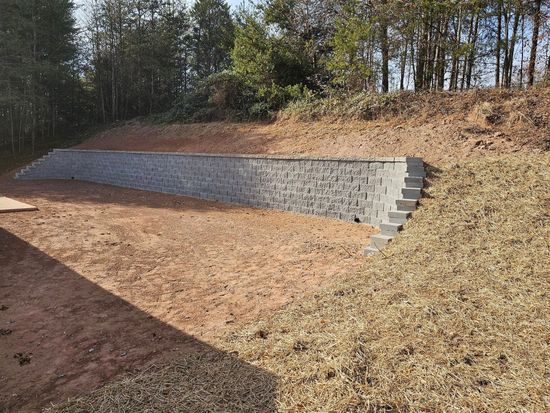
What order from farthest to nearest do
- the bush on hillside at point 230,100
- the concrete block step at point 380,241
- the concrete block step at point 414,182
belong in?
the bush on hillside at point 230,100, the concrete block step at point 414,182, the concrete block step at point 380,241

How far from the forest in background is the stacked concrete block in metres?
3.49

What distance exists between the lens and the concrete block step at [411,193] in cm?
567

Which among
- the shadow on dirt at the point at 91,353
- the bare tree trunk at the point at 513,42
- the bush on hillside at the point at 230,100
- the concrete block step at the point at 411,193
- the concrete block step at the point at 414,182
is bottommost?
the shadow on dirt at the point at 91,353

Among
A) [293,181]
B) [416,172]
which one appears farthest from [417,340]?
[293,181]

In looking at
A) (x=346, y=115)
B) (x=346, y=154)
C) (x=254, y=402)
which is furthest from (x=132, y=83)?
(x=254, y=402)

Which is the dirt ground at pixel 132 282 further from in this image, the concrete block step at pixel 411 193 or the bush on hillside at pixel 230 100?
the bush on hillside at pixel 230 100

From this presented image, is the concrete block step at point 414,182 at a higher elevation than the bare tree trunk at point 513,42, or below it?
below

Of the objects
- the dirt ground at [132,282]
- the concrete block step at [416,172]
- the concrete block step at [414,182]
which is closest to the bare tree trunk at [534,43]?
the concrete block step at [416,172]

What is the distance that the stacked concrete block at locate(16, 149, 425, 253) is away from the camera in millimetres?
6430

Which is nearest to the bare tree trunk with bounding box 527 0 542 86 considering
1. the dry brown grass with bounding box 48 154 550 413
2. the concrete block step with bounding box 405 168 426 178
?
the concrete block step with bounding box 405 168 426 178

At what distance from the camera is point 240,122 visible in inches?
555

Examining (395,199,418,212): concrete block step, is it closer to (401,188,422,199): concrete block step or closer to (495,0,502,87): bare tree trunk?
(401,188,422,199): concrete block step

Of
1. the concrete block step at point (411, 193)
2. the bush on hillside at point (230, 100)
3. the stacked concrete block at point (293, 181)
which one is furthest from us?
the bush on hillside at point (230, 100)

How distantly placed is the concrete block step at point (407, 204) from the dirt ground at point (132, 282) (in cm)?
87
